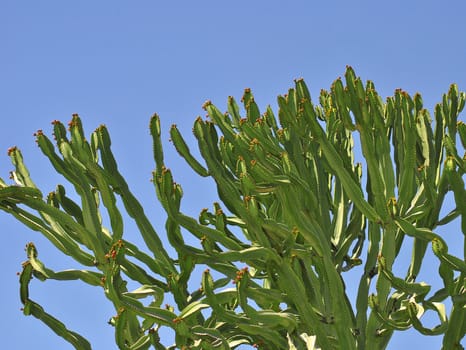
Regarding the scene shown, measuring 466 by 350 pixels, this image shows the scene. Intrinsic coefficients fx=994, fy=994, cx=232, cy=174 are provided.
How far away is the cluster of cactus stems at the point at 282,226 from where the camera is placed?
623 centimetres

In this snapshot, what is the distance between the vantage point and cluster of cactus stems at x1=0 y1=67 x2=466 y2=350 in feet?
20.4

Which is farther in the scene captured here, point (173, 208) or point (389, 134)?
point (389, 134)

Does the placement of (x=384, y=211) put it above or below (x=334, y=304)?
above

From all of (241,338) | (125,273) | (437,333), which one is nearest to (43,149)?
(125,273)

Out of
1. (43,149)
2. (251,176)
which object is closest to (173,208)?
(251,176)

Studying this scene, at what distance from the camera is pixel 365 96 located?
22.6 feet

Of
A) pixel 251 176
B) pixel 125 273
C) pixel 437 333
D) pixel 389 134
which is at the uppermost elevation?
pixel 389 134

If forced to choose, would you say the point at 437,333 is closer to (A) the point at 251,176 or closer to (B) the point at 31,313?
(A) the point at 251,176

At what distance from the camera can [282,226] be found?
6.34 m

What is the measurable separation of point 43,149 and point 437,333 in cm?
281

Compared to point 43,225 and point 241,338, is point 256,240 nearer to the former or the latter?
point 241,338

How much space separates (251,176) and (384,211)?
93 cm

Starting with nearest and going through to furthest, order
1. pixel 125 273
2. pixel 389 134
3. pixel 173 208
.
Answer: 1. pixel 173 208
2. pixel 125 273
3. pixel 389 134

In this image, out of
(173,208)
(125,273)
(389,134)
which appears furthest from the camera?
(389,134)
